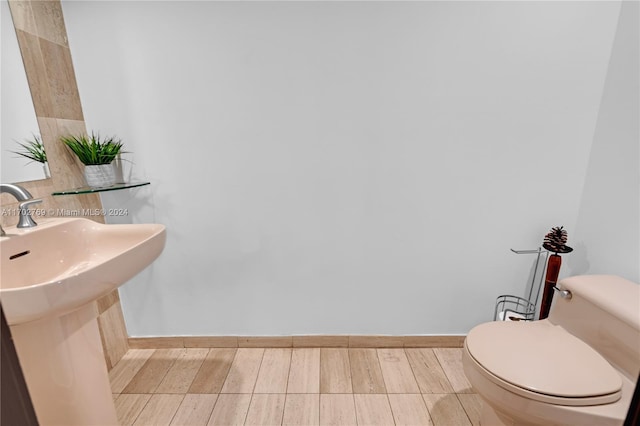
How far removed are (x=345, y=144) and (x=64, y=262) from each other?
1290 mm

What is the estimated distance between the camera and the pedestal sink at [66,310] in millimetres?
902

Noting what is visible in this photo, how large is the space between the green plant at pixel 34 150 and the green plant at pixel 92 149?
111 millimetres

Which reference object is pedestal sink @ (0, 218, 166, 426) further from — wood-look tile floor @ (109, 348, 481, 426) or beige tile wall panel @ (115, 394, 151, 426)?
wood-look tile floor @ (109, 348, 481, 426)

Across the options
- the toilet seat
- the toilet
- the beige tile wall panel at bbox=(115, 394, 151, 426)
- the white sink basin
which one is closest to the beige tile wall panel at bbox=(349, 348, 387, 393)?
the toilet

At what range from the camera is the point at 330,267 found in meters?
1.76

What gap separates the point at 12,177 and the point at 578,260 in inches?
103

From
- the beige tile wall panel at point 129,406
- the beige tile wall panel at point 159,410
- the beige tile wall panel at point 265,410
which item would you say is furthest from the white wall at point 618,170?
the beige tile wall panel at point 129,406

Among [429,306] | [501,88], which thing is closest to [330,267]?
[429,306]

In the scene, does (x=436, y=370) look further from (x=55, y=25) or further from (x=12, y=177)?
(x=55, y=25)

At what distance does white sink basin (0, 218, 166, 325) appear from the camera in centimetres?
79

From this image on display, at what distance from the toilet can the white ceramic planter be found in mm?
1736

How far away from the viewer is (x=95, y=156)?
1.47 meters

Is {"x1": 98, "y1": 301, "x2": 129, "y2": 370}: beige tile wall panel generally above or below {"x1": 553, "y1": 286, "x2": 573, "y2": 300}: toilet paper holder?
below

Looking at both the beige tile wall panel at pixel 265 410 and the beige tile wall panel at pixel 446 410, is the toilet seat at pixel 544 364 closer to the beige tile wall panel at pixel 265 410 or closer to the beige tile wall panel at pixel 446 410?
the beige tile wall panel at pixel 446 410
